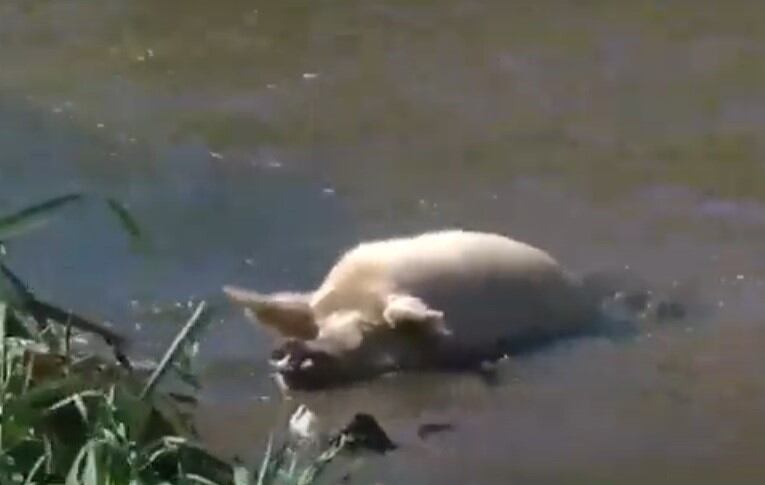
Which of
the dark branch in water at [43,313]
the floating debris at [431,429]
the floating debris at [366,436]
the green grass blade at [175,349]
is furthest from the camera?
the floating debris at [431,429]

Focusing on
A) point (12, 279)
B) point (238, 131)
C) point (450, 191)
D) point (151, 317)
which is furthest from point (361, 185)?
point (12, 279)

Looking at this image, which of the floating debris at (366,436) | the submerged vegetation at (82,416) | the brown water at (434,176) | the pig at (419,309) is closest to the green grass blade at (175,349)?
the submerged vegetation at (82,416)

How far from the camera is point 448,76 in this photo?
634 centimetres

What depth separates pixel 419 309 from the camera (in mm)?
4234

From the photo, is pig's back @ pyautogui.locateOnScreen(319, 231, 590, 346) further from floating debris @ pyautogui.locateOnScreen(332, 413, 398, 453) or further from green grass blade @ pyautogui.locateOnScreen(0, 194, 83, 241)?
green grass blade @ pyautogui.locateOnScreen(0, 194, 83, 241)

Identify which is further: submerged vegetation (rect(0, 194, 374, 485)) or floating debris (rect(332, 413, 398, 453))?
floating debris (rect(332, 413, 398, 453))

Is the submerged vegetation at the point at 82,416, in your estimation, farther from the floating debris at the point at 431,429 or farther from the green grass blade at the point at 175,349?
the floating debris at the point at 431,429

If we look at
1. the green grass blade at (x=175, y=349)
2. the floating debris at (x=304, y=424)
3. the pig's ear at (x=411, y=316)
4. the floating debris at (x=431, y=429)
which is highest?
the green grass blade at (x=175, y=349)

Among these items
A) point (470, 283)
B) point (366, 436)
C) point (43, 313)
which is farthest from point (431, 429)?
point (43, 313)

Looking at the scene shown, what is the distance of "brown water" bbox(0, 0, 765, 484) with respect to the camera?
12.8 ft

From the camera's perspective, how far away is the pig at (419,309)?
13.6ft

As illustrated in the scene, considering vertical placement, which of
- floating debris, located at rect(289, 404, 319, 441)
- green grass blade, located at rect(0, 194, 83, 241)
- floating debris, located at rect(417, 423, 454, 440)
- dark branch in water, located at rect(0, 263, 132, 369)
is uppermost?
green grass blade, located at rect(0, 194, 83, 241)

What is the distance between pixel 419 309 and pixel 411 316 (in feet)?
0.16

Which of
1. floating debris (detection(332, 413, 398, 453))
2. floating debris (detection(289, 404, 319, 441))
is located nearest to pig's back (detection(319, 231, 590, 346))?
floating debris (detection(289, 404, 319, 441))
